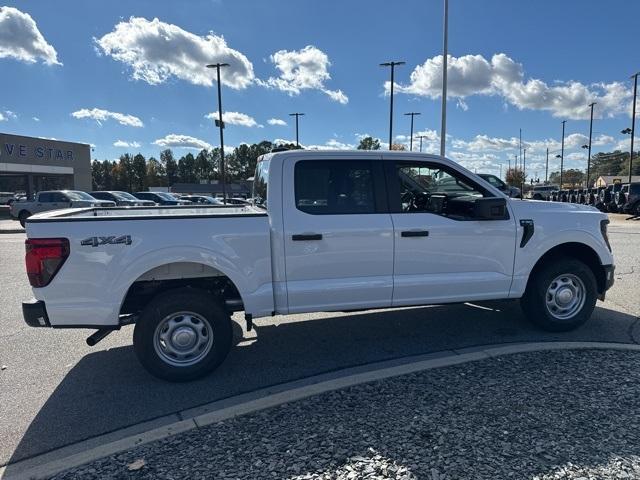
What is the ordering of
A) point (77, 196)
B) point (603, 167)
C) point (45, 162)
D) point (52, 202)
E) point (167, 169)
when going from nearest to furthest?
1. point (52, 202)
2. point (77, 196)
3. point (45, 162)
4. point (167, 169)
5. point (603, 167)

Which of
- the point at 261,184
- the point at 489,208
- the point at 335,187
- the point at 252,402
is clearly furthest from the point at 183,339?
the point at 489,208

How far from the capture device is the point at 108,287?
3787 mm

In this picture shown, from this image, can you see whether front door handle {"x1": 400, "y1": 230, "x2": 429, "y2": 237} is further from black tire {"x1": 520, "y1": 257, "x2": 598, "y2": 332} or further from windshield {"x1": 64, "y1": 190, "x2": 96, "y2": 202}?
windshield {"x1": 64, "y1": 190, "x2": 96, "y2": 202}

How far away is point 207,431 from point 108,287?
4.79 feet

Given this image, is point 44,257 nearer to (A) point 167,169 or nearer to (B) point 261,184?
(B) point 261,184

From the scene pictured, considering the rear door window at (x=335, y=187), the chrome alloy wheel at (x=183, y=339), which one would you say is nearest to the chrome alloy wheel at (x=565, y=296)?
the rear door window at (x=335, y=187)

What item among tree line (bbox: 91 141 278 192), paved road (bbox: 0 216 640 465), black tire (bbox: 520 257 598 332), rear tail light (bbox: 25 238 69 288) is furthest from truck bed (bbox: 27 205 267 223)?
tree line (bbox: 91 141 278 192)

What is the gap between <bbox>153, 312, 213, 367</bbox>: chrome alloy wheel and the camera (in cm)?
399

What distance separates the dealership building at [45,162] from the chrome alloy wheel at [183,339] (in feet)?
122

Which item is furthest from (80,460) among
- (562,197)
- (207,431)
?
(562,197)

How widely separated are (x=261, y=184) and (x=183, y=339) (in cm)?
176

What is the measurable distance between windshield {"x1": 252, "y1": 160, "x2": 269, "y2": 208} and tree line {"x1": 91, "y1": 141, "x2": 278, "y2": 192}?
9698 centimetres

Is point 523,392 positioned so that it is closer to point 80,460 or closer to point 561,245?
point 561,245

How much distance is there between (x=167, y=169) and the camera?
118875 millimetres
